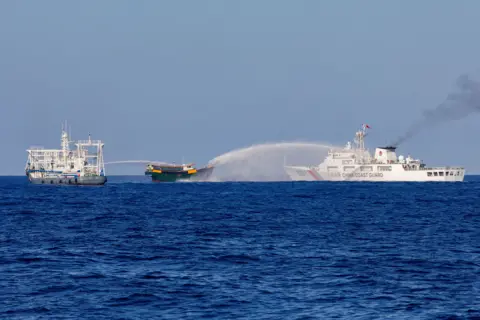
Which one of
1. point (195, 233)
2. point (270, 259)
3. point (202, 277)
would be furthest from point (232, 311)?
point (195, 233)

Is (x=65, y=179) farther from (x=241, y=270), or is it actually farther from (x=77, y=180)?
(x=241, y=270)

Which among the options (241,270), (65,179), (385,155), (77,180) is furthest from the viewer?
(385,155)

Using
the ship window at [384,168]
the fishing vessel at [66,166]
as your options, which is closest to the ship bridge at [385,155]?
the ship window at [384,168]

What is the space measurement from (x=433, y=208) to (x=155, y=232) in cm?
4288

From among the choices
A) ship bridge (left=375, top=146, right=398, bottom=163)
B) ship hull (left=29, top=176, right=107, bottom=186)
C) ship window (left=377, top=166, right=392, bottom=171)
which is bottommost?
ship hull (left=29, top=176, right=107, bottom=186)

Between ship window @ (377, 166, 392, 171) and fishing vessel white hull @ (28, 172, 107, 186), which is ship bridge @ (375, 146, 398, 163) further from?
fishing vessel white hull @ (28, 172, 107, 186)

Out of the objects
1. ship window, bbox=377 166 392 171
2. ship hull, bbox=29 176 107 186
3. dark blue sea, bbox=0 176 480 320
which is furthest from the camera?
ship window, bbox=377 166 392 171

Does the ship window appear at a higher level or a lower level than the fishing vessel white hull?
higher

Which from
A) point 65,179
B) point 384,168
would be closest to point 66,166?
point 65,179

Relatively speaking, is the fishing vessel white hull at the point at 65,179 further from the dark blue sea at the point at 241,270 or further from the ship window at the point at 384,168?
the dark blue sea at the point at 241,270

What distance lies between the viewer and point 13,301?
90.1 ft

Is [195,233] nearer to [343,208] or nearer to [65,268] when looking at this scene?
[65,268]

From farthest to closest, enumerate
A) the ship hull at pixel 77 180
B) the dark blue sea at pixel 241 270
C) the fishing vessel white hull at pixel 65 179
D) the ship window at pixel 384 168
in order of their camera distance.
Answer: the ship window at pixel 384 168, the fishing vessel white hull at pixel 65 179, the ship hull at pixel 77 180, the dark blue sea at pixel 241 270

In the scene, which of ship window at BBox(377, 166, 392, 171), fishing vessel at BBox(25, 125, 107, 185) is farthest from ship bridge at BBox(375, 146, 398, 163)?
fishing vessel at BBox(25, 125, 107, 185)
